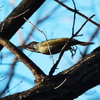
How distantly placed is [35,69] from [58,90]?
33 centimetres

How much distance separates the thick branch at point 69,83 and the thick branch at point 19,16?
44.4 inches

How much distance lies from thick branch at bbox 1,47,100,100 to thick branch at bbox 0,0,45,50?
1.13 meters

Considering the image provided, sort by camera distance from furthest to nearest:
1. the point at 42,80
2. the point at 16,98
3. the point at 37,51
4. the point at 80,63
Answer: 1. the point at 37,51
2. the point at 80,63
3. the point at 42,80
4. the point at 16,98

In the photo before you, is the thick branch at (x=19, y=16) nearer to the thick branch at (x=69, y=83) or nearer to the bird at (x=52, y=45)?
the bird at (x=52, y=45)

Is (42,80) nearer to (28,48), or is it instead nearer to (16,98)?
(16,98)

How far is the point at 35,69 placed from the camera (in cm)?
209

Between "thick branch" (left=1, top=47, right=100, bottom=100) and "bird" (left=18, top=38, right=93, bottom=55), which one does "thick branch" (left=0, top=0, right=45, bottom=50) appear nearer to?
"bird" (left=18, top=38, right=93, bottom=55)

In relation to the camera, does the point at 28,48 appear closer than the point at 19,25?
No

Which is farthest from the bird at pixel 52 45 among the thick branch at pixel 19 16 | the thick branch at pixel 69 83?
the thick branch at pixel 69 83

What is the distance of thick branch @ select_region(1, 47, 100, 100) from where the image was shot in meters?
1.81

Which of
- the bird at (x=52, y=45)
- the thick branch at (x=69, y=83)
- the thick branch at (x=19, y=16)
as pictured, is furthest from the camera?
the thick branch at (x=19, y=16)

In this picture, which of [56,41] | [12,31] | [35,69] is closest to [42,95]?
[35,69]

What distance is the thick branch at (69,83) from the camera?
1814mm

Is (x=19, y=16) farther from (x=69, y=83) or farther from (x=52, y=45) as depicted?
(x=69, y=83)
